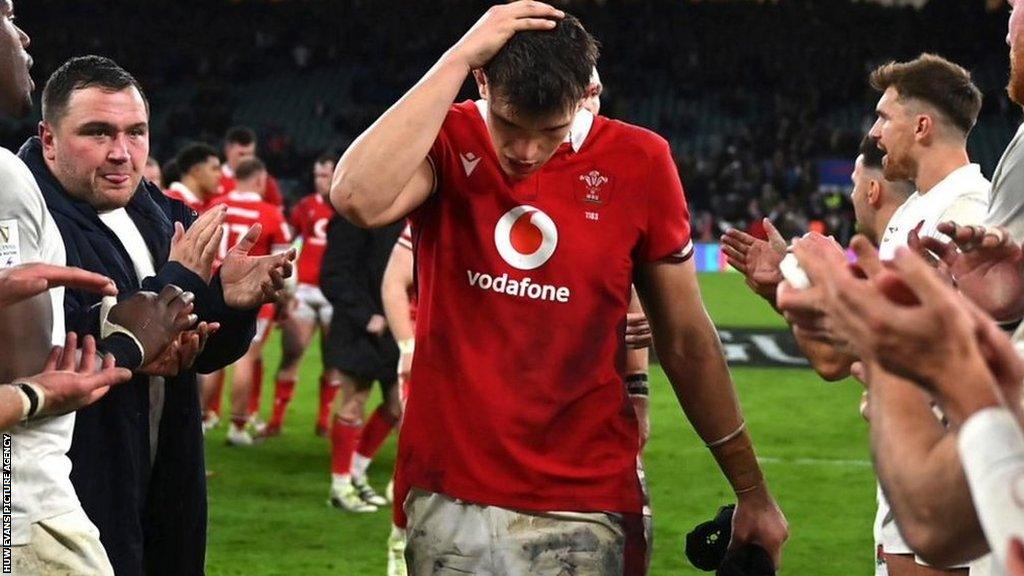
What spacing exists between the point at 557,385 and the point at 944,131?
8.15 ft

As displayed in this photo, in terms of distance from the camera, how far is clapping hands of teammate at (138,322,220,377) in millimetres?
3545

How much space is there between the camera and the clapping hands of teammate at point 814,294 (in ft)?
6.75

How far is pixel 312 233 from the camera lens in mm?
11375

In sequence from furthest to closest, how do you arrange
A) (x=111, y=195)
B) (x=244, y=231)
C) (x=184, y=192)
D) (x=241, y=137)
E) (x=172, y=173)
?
1. (x=241, y=137)
2. (x=172, y=173)
3. (x=244, y=231)
4. (x=184, y=192)
5. (x=111, y=195)

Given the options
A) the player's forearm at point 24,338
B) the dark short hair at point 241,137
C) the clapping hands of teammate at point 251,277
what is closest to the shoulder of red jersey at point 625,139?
the clapping hands of teammate at point 251,277

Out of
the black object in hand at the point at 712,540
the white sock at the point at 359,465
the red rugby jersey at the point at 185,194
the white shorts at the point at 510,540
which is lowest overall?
the white sock at the point at 359,465

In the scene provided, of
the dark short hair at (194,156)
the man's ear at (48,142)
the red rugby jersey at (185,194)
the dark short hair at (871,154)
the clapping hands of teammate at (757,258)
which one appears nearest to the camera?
the clapping hands of teammate at (757,258)

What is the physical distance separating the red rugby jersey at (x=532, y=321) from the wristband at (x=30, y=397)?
79cm

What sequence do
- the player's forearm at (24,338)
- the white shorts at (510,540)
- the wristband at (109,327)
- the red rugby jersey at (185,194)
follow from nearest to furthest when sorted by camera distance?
the player's forearm at (24,338)
the white shorts at (510,540)
the wristband at (109,327)
the red rugby jersey at (185,194)

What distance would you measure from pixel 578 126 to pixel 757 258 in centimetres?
62

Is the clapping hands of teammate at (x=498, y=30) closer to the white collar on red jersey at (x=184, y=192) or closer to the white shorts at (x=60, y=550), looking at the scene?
the white shorts at (x=60, y=550)

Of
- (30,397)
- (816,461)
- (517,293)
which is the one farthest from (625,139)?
(816,461)

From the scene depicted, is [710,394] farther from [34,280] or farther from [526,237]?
[34,280]

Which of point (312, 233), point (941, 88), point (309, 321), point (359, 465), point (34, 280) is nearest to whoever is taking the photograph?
point (34, 280)
